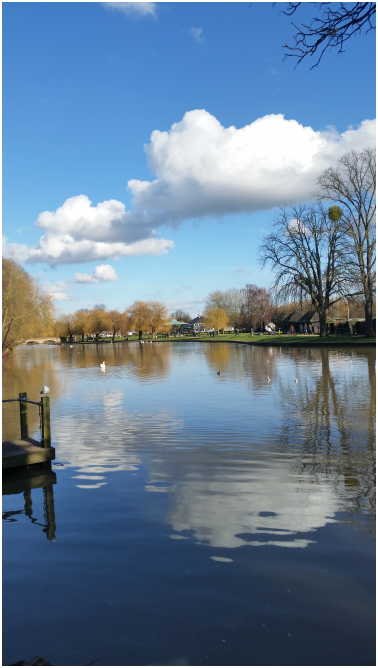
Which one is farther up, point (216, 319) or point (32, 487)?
point (216, 319)

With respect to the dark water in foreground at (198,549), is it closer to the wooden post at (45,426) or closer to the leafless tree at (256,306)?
the wooden post at (45,426)

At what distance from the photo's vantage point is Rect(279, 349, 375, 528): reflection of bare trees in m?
7.40

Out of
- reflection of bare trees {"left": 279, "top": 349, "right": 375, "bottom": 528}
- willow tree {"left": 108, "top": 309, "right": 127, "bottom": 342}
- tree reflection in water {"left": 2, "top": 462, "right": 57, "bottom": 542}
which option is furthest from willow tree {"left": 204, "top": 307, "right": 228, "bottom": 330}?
tree reflection in water {"left": 2, "top": 462, "right": 57, "bottom": 542}

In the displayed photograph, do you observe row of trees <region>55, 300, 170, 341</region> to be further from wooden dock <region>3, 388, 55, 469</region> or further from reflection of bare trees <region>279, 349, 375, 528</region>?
wooden dock <region>3, 388, 55, 469</region>

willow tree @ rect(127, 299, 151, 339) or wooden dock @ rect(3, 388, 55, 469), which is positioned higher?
willow tree @ rect(127, 299, 151, 339)

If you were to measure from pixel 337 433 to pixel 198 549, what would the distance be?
20.7ft

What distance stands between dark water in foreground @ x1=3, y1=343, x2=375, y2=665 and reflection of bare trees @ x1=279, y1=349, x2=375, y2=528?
5cm

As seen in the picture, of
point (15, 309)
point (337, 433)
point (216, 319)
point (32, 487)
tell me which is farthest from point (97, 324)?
point (32, 487)

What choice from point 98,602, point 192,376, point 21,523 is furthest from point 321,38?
point 192,376

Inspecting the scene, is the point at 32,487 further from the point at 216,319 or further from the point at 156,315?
the point at 156,315

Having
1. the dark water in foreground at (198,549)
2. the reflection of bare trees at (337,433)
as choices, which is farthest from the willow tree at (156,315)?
the dark water in foreground at (198,549)

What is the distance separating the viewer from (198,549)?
547cm

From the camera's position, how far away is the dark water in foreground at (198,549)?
3.94 m

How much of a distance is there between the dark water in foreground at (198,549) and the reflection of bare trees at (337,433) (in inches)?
2.0
